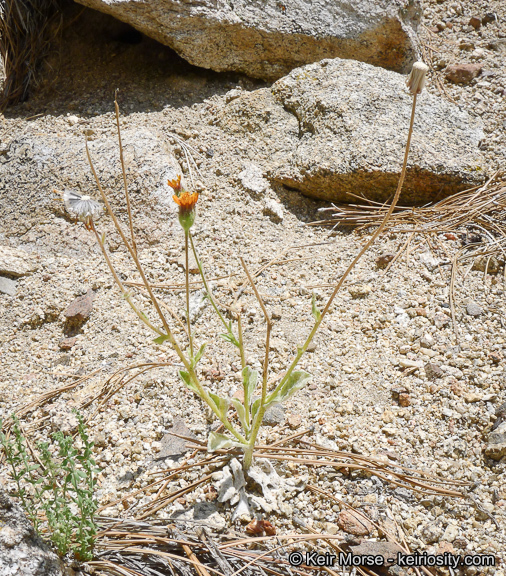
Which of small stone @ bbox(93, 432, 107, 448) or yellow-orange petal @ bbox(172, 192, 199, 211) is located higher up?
yellow-orange petal @ bbox(172, 192, 199, 211)

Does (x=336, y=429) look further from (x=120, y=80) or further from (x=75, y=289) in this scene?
(x=120, y=80)

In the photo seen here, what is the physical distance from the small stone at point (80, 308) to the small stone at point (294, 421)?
1.03 meters

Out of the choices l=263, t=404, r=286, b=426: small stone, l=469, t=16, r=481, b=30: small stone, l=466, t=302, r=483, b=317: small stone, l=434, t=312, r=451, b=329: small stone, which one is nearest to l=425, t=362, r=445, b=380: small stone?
l=434, t=312, r=451, b=329: small stone

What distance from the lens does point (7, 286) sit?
2.28 meters

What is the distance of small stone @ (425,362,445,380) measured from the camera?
1.75m

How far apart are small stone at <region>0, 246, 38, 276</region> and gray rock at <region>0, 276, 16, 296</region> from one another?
0.04 m

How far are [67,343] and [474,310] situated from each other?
66.6 inches

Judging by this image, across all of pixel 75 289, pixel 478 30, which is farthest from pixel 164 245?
pixel 478 30

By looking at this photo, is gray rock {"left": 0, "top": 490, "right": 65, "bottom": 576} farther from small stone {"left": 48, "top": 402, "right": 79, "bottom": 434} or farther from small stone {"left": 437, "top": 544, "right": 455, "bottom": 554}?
small stone {"left": 437, "top": 544, "right": 455, "bottom": 554}

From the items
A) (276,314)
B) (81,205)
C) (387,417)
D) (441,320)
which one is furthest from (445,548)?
(81,205)

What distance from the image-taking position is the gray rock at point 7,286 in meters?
2.26

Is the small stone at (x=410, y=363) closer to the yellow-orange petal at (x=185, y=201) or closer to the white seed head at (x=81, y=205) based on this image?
the yellow-orange petal at (x=185, y=201)

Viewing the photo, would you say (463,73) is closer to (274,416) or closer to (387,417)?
(387,417)

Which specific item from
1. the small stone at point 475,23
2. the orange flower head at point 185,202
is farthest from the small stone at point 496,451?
the small stone at point 475,23
